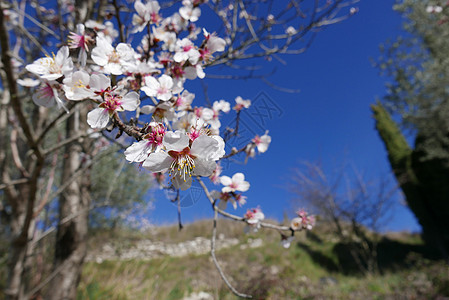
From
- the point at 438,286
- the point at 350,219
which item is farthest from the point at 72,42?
the point at 350,219

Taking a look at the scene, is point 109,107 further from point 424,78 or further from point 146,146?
point 424,78

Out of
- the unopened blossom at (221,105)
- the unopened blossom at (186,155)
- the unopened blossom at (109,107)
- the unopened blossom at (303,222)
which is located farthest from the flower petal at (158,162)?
the unopened blossom at (303,222)

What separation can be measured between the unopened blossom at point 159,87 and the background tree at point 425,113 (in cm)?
834

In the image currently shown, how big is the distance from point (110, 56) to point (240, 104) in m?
0.76

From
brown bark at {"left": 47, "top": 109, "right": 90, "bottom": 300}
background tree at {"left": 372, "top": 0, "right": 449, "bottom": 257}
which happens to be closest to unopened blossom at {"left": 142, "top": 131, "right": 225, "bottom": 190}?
brown bark at {"left": 47, "top": 109, "right": 90, "bottom": 300}

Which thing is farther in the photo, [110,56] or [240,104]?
[240,104]

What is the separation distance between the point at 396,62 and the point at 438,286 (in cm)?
700

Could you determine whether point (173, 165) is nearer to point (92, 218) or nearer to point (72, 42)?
point (72, 42)

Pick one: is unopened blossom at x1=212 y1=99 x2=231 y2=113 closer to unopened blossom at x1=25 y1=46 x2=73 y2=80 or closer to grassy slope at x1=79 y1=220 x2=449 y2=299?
unopened blossom at x1=25 y1=46 x2=73 y2=80

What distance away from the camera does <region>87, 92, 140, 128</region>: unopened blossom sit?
0.63m

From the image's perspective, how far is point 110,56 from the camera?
0.79 metres

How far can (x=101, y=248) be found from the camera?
832 cm

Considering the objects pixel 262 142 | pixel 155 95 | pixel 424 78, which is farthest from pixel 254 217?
pixel 424 78

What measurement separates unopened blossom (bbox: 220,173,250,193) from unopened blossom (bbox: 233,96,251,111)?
42 cm
